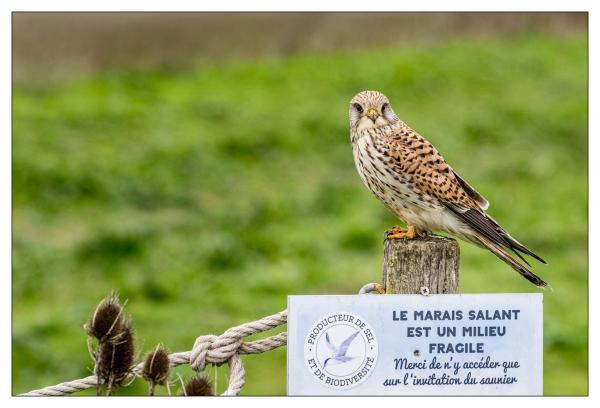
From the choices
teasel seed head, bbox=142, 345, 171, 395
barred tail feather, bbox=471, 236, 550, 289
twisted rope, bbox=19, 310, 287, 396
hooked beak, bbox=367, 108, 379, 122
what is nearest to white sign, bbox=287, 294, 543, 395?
twisted rope, bbox=19, 310, 287, 396

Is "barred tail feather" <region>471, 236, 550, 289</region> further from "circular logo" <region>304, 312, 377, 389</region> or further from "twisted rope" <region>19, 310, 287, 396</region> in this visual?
"twisted rope" <region>19, 310, 287, 396</region>

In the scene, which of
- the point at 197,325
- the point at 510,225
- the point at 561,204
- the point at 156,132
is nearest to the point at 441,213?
the point at 197,325

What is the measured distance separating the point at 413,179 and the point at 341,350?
0.86 metres

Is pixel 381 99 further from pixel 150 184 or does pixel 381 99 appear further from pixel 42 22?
pixel 150 184

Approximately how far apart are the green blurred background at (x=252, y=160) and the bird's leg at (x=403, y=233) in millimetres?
2678

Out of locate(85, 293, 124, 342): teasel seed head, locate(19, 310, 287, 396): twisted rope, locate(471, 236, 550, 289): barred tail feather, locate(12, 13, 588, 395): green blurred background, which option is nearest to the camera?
locate(85, 293, 124, 342): teasel seed head

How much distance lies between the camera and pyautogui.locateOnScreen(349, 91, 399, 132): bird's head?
13.5 feet

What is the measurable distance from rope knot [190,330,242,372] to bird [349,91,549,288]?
91 centimetres

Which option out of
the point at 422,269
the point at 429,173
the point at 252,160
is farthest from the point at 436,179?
the point at 252,160

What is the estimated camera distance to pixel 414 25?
28.8ft

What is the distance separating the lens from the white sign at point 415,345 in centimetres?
362

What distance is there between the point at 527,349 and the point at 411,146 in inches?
39.2

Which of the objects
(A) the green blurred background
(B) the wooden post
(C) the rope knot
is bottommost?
(C) the rope knot

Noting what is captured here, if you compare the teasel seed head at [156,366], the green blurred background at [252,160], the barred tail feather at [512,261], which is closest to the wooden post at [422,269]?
the barred tail feather at [512,261]
